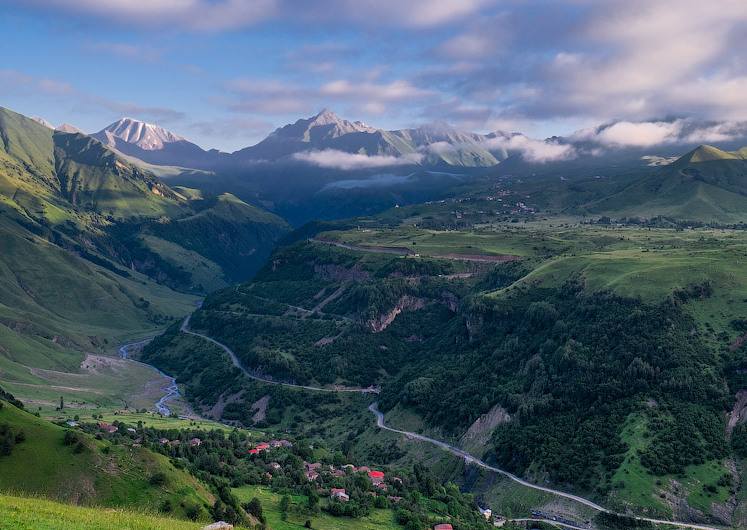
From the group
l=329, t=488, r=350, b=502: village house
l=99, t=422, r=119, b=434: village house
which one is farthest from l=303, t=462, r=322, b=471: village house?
l=99, t=422, r=119, b=434: village house

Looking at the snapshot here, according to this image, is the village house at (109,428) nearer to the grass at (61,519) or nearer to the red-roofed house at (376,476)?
the red-roofed house at (376,476)

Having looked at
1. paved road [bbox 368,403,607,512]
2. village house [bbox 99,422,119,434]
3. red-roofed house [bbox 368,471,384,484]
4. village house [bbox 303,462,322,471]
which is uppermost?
village house [bbox 99,422,119,434]

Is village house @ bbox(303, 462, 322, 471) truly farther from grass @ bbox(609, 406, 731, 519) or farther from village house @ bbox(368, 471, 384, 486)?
grass @ bbox(609, 406, 731, 519)

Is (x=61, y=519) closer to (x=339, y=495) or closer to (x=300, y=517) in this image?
(x=300, y=517)

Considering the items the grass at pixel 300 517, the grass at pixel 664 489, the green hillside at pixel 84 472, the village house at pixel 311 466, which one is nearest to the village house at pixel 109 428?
the village house at pixel 311 466

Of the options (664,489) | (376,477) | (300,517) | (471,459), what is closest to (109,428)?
(376,477)

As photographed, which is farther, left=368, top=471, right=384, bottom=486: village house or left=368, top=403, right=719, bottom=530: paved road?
left=368, top=471, right=384, bottom=486: village house

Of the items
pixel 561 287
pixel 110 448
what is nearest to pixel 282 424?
pixel 561 287

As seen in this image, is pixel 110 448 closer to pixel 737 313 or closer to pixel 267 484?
pixel 267 484
